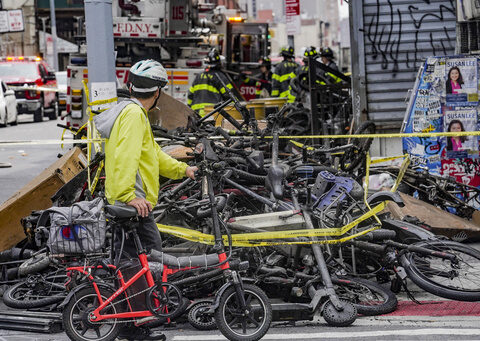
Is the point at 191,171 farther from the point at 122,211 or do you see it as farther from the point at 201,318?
the point at 201,318

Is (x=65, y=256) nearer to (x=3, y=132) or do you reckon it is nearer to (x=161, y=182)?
(x=161, y=182)

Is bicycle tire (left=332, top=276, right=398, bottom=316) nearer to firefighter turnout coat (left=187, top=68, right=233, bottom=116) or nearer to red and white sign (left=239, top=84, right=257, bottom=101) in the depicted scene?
firefighter turnout coat (left=187, top=68, right=233, bottom=116)

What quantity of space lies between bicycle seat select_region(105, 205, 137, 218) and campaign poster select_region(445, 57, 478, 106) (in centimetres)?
580

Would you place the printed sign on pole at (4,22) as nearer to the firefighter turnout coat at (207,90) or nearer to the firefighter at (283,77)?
the firefighter at (283,77)

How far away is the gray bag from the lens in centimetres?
631

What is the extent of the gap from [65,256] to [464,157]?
18.3 ft

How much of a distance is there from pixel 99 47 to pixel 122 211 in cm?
396

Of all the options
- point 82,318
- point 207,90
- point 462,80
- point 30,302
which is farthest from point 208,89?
point 82,318

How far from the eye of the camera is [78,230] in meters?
6.34

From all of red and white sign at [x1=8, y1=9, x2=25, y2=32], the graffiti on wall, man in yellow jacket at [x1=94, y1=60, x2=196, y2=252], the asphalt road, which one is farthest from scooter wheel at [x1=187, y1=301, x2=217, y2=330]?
red and white sign at [x1=8, y1=9, x2=25, y2=32]

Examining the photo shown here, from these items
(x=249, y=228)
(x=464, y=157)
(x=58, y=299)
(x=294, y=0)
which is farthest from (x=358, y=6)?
(x=294, y=0)

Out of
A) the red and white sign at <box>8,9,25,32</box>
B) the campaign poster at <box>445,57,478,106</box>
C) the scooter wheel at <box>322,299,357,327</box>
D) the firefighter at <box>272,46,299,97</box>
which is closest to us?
the scooter wheel at <box>322,299,357,327</box>

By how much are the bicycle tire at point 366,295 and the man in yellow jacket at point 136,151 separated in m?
1.52

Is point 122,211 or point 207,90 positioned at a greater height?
point 207,90
